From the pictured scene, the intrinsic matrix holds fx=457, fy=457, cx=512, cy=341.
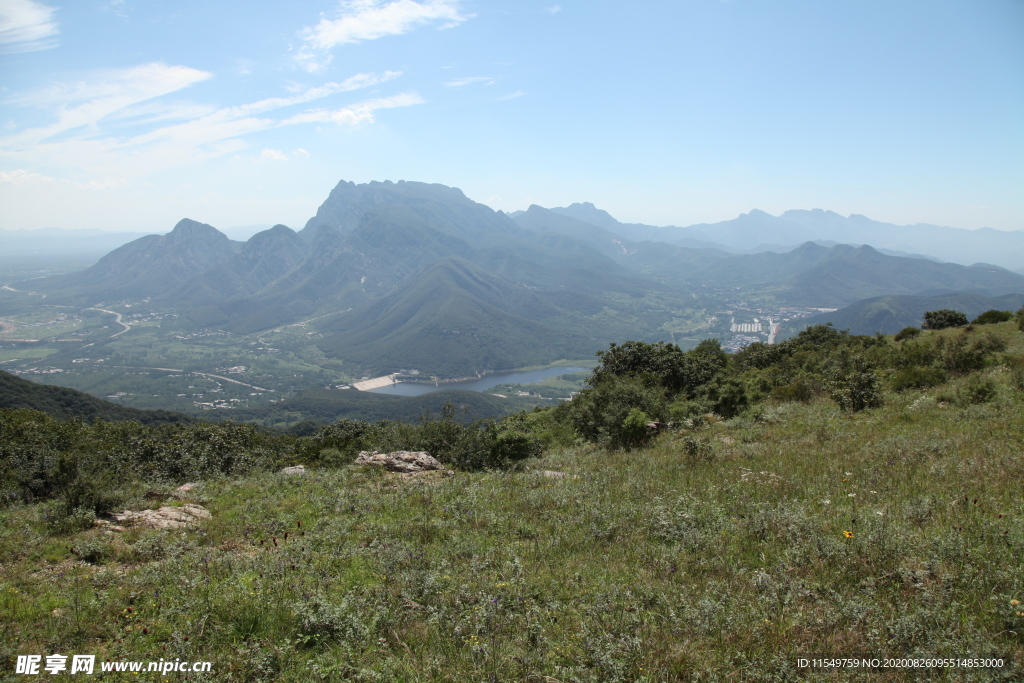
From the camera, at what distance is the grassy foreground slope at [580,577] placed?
15.3 feet

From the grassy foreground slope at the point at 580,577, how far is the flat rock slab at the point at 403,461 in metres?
3.35

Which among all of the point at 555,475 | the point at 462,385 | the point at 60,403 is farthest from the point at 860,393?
the point at 462,385

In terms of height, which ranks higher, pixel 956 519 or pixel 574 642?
pixel 956 519

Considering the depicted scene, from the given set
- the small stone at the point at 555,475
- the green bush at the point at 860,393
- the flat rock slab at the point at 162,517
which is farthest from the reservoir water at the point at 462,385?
the flat rock slab at the point at 162,517

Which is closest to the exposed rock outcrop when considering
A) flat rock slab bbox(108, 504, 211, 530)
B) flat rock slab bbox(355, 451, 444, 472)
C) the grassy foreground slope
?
flat rock slab bbox(108, 504, 211, 530)

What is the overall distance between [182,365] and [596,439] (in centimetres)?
22768

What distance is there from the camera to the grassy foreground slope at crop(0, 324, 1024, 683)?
465 cm

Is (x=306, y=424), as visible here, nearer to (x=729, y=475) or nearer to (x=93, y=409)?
(x=93, y=409)

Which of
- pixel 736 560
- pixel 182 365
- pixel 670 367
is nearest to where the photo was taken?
pixel 736 560

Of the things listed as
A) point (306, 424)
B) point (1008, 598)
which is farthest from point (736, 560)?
point (306, 424)

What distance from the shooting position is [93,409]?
58531 millimetres

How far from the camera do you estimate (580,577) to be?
6379 millimetres

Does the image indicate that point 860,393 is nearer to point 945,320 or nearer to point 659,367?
point 659,367

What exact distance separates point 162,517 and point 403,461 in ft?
21.8
